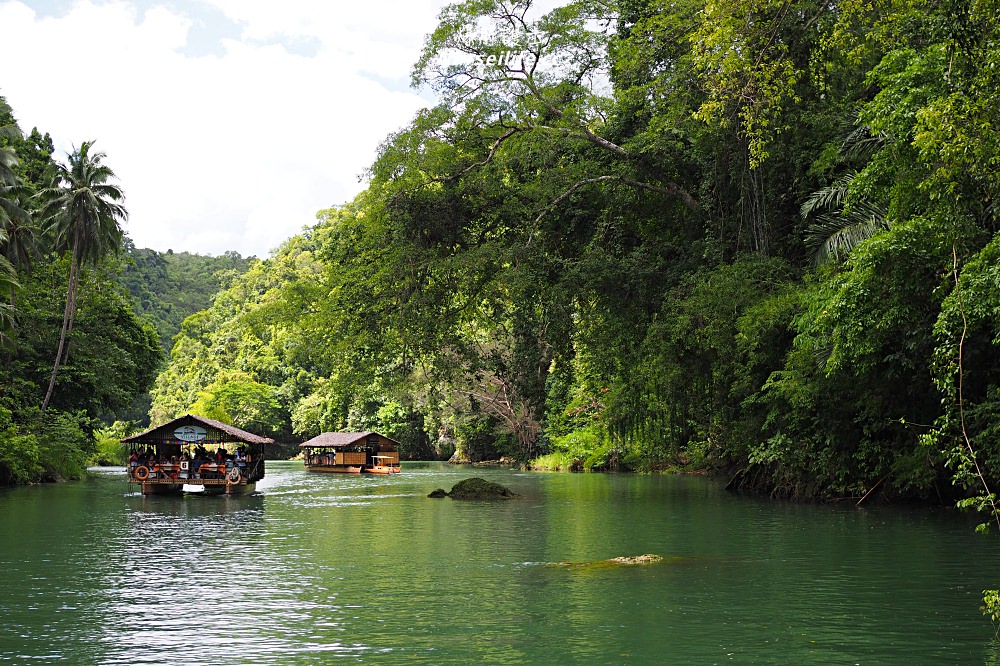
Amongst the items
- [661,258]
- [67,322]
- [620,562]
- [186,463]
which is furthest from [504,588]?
[67,322]

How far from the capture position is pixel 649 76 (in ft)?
83.8

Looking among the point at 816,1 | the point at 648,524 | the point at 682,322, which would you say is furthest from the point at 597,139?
the point at 648,524

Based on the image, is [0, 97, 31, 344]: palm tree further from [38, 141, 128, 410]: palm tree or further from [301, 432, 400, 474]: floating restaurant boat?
[301, 432, 400, 474]: floating restaurant boat

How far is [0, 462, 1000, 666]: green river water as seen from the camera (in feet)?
32.9

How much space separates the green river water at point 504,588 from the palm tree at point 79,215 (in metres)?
21.8

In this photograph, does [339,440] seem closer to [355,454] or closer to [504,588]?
[355,454]

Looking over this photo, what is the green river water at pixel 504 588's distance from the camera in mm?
10039

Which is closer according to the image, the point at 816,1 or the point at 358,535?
the point at 816,1

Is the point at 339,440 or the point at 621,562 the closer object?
the point at 621,562

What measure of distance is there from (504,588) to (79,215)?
38397mm

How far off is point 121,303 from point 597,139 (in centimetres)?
3304

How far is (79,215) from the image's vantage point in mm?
45688

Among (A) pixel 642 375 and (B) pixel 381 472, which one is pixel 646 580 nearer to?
(A) pixel 642 375

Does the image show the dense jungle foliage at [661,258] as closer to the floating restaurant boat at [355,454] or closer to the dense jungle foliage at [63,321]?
the dense jungle foliage at [63,321]
